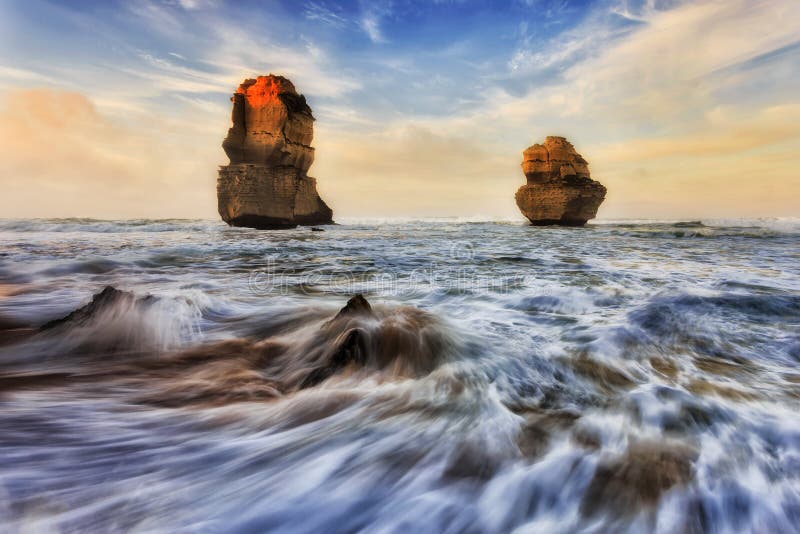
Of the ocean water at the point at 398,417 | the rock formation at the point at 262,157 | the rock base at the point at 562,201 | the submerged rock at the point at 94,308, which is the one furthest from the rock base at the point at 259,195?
the submerged rock at the point at 94,308

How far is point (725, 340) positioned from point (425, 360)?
2.27 m

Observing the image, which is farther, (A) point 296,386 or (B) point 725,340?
(B) point 725,340

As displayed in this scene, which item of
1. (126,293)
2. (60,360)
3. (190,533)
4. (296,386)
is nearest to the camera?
(190,533)

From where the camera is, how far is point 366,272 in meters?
6.41

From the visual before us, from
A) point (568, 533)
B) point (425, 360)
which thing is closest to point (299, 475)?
point (568, 533)

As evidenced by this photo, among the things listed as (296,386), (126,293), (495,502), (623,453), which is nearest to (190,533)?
(495,502)

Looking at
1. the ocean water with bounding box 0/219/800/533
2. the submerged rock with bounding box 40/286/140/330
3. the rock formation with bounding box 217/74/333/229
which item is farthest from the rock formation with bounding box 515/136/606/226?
the submerged rock with bounding box 40/286/140/330

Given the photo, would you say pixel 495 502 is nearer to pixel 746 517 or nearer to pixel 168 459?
pixel 746 517

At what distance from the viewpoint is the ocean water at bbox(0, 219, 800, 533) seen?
1158 millimetres

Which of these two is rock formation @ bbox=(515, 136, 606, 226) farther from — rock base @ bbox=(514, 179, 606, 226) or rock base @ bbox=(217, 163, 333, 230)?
rock base @ bbox=(217, 163, 333, 230)

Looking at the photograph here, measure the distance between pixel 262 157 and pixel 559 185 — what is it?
24075 mm

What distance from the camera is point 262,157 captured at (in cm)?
2555

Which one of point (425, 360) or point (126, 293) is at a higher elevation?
point (126, 293)

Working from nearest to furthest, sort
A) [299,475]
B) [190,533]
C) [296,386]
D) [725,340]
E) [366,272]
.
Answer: [190,533], [299,475], [296,386], [725,340], [366,272]
